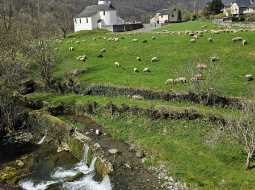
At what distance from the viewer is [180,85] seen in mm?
47969

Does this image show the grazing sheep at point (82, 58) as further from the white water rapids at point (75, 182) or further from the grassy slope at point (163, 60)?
the white water rapids at point (75, 182)

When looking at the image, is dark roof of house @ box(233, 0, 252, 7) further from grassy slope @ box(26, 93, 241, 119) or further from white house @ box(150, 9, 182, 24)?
grassy slope @ box(26, 93, 241, 119)

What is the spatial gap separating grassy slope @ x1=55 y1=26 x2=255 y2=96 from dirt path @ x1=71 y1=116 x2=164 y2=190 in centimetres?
1117

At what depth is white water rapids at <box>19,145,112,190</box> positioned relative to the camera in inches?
1271

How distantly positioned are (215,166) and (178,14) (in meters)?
108

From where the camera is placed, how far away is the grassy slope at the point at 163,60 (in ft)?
161

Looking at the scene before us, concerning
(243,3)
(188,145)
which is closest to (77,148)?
(188,145)

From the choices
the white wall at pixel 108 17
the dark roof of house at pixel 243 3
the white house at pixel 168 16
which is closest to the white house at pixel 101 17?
the white wall at pixel 108 17

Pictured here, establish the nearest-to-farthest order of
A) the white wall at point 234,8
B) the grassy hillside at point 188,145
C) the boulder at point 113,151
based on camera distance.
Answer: the grassy hillside at point 188,145, the boulder at point 113,151, the white wall at point 234,8

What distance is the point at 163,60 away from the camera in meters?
60.1

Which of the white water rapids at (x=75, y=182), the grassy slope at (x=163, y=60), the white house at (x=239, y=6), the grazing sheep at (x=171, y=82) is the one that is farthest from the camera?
the white house at (x=239, y=6)

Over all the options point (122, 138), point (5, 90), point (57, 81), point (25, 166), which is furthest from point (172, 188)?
point (57, 81)

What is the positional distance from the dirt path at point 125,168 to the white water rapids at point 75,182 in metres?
1.09

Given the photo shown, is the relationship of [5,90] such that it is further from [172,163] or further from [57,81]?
[172,163]
